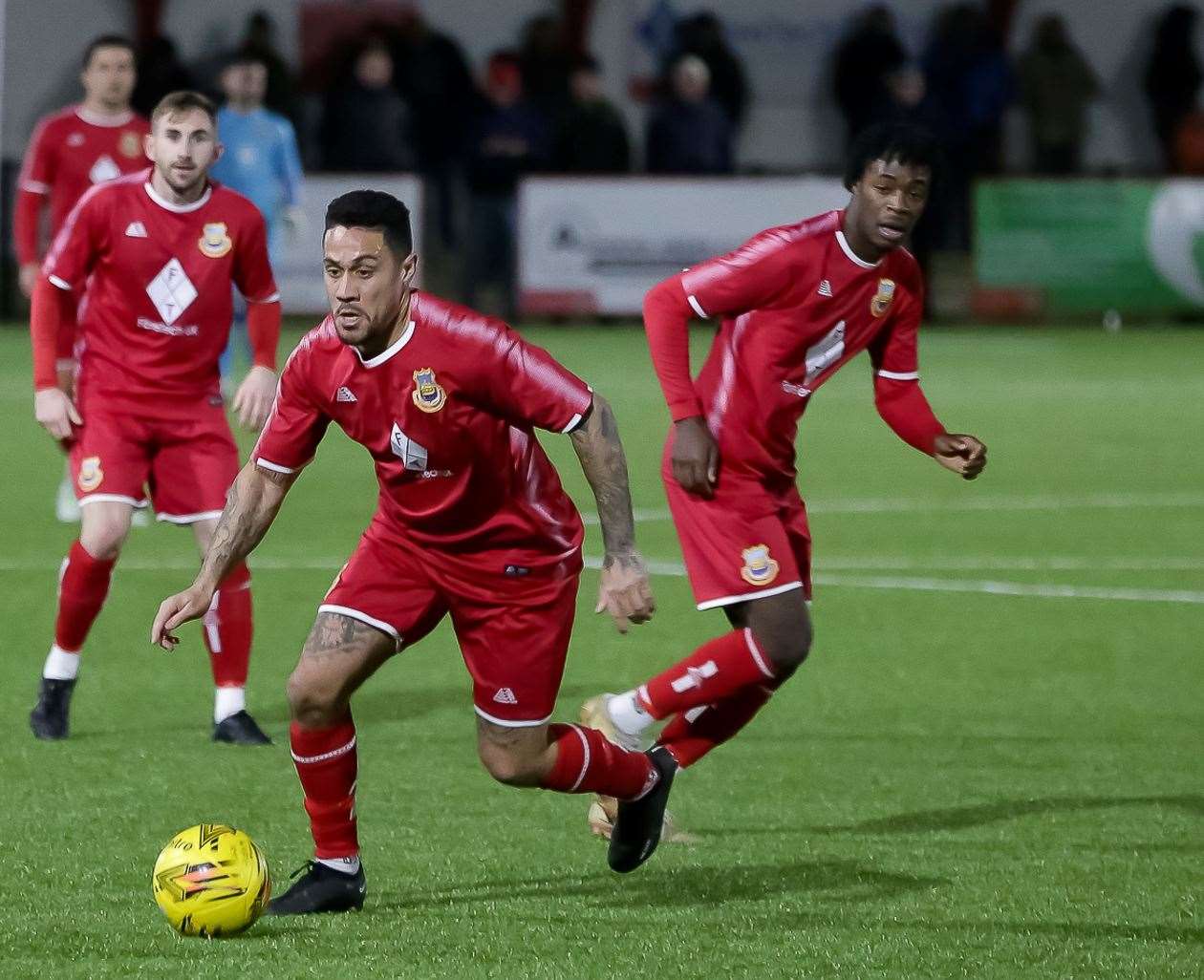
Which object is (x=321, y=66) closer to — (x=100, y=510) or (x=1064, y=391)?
(x=1064, y=391)

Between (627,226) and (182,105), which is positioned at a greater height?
(182,105)

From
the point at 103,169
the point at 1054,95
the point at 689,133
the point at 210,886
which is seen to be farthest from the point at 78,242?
the point at 1054,95

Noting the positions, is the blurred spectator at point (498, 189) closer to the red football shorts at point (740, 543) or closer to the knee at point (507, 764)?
the red football shorts at point (740, 543)

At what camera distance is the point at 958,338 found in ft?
72.0

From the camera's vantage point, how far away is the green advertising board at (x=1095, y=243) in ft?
72.3

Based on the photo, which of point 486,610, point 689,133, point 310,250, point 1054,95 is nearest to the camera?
point 486,610

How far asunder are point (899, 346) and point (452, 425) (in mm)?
1895

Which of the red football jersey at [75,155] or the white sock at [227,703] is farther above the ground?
the red football jersey at [75,155]

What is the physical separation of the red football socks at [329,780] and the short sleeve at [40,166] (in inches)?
261

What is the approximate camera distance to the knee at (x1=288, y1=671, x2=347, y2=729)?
545 centimetres

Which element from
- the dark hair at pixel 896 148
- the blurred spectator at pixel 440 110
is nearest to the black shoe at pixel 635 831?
the dark hair at pixel 896 148

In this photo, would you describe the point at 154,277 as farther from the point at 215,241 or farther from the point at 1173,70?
the point at 1173,70

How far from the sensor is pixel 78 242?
759cm

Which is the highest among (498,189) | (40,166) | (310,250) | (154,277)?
(154,277)
